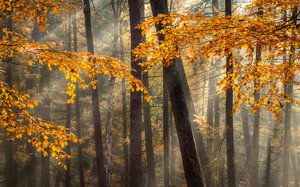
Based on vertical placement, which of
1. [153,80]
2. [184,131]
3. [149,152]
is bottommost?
[149,152]

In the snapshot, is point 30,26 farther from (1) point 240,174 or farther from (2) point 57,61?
(1) point 240,174

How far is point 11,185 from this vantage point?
60.7 ft

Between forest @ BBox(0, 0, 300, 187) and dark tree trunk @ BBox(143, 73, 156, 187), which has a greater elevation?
forest @ BBox(0, 0, 300, 187)

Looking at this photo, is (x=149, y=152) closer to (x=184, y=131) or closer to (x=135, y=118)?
(x=135, y=118)

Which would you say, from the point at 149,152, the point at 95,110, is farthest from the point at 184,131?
the point at 149,152

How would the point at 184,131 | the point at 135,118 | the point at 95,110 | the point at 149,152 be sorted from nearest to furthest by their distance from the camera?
1. the point at 184,131
2. the point at 135,118
3. the point at 95,110
4. the point at 149,152

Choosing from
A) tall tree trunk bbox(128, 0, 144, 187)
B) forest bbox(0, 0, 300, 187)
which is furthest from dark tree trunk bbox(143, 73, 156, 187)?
tall tree trunk bbox(128, 0, 144, 187)

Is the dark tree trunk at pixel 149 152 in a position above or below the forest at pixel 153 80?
below

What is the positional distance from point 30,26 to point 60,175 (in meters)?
11.9

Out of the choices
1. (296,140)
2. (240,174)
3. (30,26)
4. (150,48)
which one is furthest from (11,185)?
(296,140)

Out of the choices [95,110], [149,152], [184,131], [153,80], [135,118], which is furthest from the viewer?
[153,80]

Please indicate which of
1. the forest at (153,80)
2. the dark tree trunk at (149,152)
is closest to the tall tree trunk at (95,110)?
the forest at (153,80)

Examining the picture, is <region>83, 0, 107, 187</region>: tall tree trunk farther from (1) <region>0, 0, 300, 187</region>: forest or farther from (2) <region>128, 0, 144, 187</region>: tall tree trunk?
(2) <region>128, 0, 144, 187</region>: tall tree trunk

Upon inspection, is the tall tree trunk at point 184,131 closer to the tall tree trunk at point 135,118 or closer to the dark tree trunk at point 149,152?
the tall tree trunk at point 135,118
